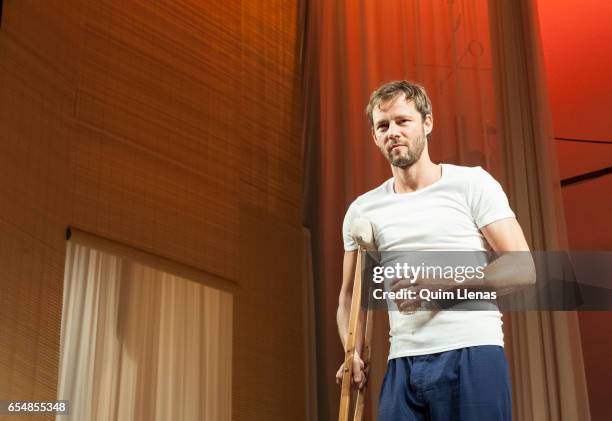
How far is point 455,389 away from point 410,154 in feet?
2.89

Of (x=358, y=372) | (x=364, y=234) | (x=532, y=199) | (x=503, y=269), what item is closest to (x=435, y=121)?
(x=532, y=199)

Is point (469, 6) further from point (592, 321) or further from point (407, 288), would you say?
point (407, 288)

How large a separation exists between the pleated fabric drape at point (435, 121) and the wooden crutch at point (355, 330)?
92 centimetres

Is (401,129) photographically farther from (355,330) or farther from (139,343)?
(139,343)

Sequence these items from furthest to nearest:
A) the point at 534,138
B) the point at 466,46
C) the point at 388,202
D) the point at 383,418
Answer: the point at 466,46 < the point at 534,138 < the point at 388,202 < the point at 383,418

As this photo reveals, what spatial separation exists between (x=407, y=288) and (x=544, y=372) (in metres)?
1.07

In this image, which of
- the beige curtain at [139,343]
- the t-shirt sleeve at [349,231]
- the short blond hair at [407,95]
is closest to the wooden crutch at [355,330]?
the t-shirt sleeve at [349,231]

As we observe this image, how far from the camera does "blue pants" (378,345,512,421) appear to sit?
277 centimetres

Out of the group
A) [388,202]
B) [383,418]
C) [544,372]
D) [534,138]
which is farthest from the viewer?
[534,138]

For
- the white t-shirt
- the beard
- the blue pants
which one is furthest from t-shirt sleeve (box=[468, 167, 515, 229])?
the blue pants

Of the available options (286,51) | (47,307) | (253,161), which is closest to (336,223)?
(253,161)

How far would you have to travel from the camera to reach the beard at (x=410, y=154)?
10.9 ft

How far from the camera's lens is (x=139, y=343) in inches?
156

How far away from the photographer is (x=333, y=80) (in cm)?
471
